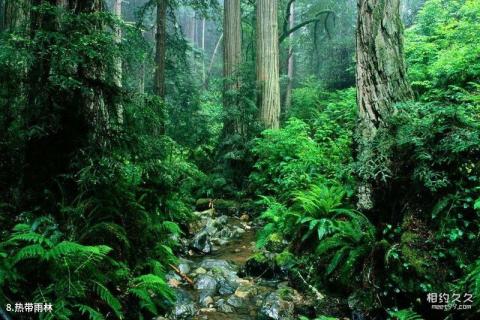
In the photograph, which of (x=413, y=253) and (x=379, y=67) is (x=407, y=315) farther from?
(x=379, y=67)

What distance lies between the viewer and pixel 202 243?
7.27 meters

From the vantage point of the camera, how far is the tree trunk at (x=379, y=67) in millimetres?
5598

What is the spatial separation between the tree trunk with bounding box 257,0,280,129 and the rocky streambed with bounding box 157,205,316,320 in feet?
18.5

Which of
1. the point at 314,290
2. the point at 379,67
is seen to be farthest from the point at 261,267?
the point at 379,67

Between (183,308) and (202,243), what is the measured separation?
268 centimetres

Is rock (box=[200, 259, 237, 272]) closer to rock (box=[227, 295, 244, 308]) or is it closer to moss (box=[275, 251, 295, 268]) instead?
moss (box=[275, 251, 295, 268])

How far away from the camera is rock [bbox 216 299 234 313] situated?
4.74 metres

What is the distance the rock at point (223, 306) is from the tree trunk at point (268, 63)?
25.8 ft

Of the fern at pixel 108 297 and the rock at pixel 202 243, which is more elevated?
the fern at pixel 108 297

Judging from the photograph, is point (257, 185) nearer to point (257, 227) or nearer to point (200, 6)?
point (257, 227)

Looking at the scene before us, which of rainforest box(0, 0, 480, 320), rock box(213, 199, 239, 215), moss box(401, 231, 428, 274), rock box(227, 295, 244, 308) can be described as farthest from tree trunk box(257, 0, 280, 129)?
moss box(401, 231, 428, 274)

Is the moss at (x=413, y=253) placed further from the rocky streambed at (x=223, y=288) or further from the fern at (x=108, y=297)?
the fern at (x=108, y=297)

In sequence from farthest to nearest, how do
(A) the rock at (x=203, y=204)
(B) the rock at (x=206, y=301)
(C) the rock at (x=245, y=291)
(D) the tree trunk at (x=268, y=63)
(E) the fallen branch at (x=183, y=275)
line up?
(D) the tree trunk at (x=268, y=63) < (A) the rock at (x=203, y=204) < (E) the fallen branch at (x=183, y=275) < (C) the rock at (x=245, y=291) < (B) the rock at (x=206, y=301)

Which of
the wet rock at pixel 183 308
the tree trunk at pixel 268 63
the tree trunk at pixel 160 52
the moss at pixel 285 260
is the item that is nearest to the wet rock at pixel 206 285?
the wet rock at pixel 183 308
